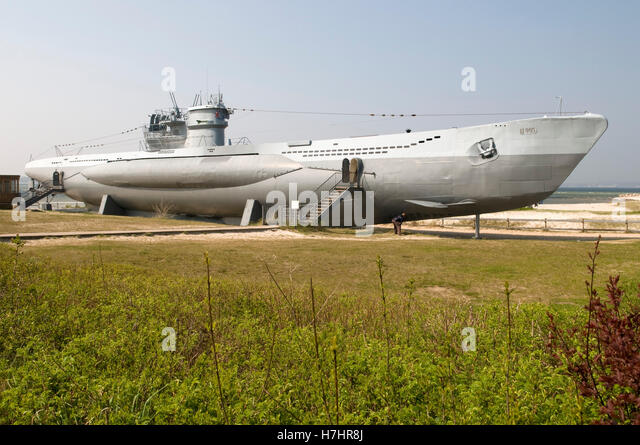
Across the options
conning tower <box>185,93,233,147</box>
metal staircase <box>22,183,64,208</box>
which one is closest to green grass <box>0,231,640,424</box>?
conning tower <box>185,93,233,147</box>

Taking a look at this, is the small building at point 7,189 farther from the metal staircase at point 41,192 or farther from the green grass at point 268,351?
the green grass at point 268,351

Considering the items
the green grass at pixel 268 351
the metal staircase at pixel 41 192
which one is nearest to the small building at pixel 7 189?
Answer: the metal staircase at pixel 41 192

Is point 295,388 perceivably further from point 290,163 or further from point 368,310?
point 290,163

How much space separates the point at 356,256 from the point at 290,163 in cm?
1422

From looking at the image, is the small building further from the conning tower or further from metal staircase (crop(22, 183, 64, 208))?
the conning tower

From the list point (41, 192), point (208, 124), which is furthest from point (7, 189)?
point (208, 124)

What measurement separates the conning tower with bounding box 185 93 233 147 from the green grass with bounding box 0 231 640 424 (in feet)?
77.9

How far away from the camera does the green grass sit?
4.30 metres

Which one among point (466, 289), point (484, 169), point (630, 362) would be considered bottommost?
point (466, 289)

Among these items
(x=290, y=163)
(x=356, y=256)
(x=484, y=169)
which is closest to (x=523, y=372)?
(x=356, y=256)

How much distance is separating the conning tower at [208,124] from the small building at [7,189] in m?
14.6
